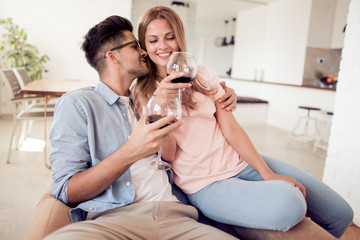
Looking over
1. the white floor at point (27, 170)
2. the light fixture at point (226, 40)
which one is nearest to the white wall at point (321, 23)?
the white floor at point (27, 170)

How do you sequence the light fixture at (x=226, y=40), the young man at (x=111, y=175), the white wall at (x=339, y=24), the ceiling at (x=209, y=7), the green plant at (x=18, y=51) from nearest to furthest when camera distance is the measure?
the young man at (x=111, y=175) < the green plant at (x=18, y=51) < the white wall at (x=339, y=24) < the ceiling at (x=209, y=7) < the light fixture at (x=226, y=40)

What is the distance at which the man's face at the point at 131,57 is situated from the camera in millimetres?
1385

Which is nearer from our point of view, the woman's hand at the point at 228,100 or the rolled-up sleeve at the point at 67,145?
the rolled-up sleeve at the point at 67,145

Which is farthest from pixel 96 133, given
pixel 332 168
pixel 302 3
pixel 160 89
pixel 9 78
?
pixel 302 3

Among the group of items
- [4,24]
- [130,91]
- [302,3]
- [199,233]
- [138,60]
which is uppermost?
[302,3]

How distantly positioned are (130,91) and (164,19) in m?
0.44

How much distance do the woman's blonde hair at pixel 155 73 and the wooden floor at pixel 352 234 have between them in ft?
4.83

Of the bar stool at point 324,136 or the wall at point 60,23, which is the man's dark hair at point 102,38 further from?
the wall at point 60,23

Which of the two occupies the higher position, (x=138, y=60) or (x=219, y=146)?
(x=138, y=60)

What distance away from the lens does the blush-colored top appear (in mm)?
1292

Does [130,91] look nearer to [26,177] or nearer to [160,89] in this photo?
[160,89]

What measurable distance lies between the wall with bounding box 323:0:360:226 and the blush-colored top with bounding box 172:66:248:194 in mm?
1251

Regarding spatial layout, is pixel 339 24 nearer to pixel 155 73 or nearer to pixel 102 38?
pixel 155 73

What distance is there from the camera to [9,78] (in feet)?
10.3
